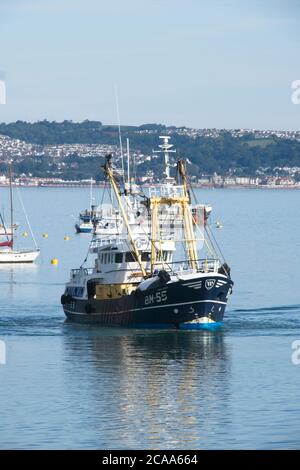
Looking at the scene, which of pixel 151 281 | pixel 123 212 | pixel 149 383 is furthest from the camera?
pixel 123 212

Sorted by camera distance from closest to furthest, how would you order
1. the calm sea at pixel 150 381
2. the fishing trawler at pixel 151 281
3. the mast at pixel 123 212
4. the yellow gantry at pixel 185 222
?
the calm sea at pixel 150 381 → the fishing trawler at pixel 151 281 → the mast at pixel 123 212 → the yellow gantry at pixel 185 222

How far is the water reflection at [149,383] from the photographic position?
4628cm

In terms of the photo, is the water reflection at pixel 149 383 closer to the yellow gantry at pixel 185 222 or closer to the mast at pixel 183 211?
the yellow gantry at pixel 185 222

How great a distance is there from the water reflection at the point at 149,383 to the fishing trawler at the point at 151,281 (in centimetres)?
100

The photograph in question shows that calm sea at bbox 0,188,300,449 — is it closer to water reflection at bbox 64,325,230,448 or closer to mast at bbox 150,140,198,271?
water reflection at bbox 64,325,230,448

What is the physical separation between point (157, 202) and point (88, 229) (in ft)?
330

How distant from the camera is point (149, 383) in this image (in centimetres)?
5500

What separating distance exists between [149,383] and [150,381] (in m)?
0.41

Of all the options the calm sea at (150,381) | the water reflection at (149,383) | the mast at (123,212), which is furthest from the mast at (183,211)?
the water reflection at (149,383)

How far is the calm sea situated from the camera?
150ft

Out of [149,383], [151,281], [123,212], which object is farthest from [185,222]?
[149,383]

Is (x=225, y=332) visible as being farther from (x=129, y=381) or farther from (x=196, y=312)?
(x=129, y=381)

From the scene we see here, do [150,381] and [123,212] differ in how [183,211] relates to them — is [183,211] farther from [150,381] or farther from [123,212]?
[150,381]

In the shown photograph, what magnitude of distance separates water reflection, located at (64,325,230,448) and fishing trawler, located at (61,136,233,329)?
3.29ft
